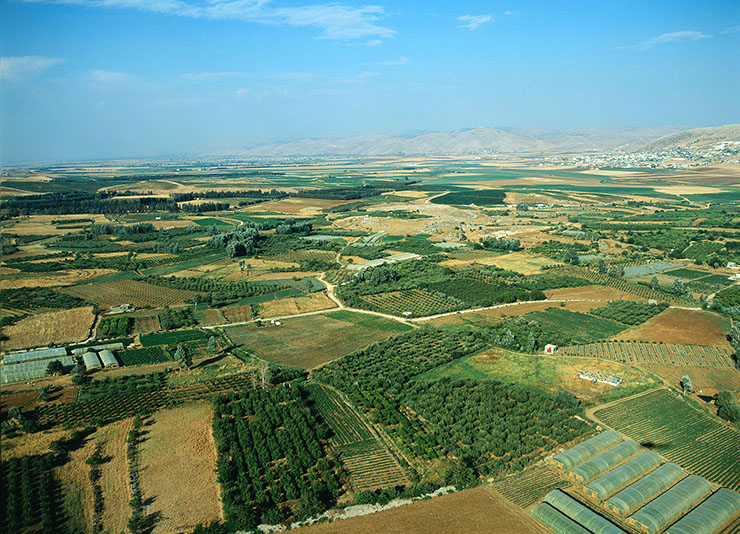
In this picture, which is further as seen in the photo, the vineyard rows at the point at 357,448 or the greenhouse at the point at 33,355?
the greenhouse at the point at 33,355

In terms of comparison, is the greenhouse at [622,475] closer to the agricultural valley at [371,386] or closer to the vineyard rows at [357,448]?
the agricultural valley at [371,386]

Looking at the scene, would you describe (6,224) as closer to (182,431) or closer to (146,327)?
(146,327)

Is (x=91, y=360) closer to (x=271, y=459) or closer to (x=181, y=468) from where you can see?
(x=181, y=468)

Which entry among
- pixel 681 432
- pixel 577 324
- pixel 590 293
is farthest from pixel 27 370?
pixel 590 293

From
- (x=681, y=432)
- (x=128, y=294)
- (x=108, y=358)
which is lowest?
(x=681, y=432)

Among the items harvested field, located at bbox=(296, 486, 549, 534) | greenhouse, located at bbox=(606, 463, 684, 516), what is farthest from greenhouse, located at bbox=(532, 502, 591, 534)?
greenhouse, located at bbox=(606, 463, 684, 516)

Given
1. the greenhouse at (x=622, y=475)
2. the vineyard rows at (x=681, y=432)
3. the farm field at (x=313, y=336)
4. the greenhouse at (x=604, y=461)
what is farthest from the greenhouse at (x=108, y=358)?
the vineyard rows at (x=681, y=432)
